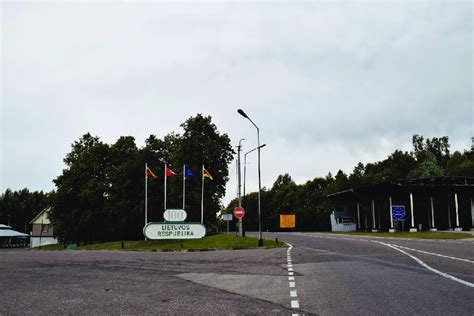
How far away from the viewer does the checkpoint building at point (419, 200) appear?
61531 millimetres

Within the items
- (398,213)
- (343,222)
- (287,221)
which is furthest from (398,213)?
(287,221)

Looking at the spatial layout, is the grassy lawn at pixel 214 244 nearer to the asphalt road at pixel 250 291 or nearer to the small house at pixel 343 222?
the asphalt road at pixel 250 291

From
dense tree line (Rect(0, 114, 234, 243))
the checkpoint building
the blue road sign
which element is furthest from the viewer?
the checkpoint building

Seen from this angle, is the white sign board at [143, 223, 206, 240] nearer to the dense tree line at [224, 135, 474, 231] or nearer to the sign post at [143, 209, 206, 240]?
the sign post at [143, 209, 206, 240]

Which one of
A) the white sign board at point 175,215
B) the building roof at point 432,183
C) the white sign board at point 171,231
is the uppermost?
the building roof at point 432,183

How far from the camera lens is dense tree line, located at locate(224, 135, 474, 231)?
9731cm

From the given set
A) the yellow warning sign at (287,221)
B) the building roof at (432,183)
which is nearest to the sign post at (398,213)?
the building roof at (432,183)

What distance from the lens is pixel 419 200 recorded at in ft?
282

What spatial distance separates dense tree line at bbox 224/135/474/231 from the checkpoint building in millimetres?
8480

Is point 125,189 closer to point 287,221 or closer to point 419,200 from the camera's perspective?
point 287,221

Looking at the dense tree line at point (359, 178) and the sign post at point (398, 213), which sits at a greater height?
the dense tree line at point (359, 178)

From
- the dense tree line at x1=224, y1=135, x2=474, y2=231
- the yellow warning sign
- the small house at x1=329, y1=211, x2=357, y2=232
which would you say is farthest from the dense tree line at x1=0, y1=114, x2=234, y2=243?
the yellow warning sign

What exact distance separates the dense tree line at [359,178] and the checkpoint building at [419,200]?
8480 millimetres

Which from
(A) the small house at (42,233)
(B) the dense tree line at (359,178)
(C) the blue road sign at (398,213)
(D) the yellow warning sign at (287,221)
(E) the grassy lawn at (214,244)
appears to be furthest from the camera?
(D) the yellow warning sign at (287,221)
